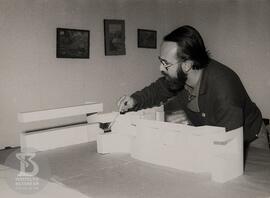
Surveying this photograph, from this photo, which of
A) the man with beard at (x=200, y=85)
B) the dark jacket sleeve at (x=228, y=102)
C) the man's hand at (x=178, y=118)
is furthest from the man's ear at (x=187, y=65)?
the man's hand at (x=178, y=118)

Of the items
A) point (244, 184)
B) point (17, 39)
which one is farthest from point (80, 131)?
point (244, 184)

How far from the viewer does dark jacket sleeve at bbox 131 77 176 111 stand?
1.93 meters

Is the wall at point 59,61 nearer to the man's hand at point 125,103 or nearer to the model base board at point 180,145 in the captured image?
the man's hand at point 125,103

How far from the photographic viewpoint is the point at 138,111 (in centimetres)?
183

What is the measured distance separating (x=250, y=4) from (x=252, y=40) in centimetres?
28

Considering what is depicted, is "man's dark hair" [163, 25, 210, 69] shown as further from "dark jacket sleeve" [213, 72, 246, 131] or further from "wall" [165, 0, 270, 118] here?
"wall" [165, 0, 270, 118]

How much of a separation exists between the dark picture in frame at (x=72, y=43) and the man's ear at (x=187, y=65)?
0.98m

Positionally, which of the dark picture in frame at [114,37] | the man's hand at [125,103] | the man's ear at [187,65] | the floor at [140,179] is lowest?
the floor at [140,179]

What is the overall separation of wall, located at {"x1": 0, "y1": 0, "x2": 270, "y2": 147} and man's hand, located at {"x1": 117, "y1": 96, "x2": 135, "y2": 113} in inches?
27.5

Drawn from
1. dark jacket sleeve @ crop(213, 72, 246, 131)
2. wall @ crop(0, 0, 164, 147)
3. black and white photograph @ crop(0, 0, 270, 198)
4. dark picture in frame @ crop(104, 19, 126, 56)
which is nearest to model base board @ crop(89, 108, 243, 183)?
black and white photograph @ crop(0, 0, 270, 198)

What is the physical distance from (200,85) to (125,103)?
421 mm

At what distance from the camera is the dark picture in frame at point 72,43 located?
235 centimetres

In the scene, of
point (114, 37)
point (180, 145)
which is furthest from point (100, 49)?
point (180, 145)

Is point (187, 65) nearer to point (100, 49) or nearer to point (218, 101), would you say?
point (218, 101)
